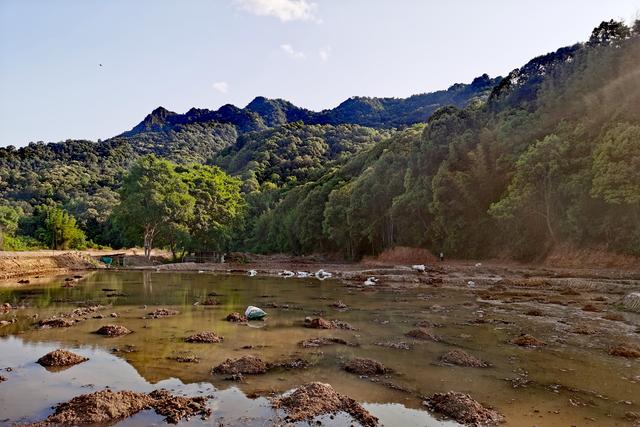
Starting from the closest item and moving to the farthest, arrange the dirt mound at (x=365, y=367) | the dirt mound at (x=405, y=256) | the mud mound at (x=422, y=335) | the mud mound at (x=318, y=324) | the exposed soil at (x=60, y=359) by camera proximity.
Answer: the dirt mound at (x=365, y=367) < the exposed soil at (x=60, y=359) < the mud mound at (x=422, y=335) < the mud mound at (x=318, y=324) < the dirt mound at (x=405, y=256)

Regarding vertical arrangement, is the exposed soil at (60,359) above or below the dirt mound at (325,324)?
above

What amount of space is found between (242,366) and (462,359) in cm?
574

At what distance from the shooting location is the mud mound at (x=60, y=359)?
1148cm

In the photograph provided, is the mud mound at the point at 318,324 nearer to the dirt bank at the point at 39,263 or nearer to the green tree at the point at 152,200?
the dirt bank at the point at 39,263

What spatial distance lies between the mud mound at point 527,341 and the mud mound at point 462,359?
108 inches

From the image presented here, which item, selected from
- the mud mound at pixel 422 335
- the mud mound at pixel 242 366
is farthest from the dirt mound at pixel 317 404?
the mud mound at pixel 422 335

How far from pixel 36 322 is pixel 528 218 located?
4421 centimetres

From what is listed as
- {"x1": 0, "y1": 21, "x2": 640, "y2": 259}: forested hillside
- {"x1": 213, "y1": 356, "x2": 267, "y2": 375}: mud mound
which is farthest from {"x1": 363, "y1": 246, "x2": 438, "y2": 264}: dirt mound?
{"x1": 213, "y1": 356, "x2": 267, "y2": 375}: mud mound

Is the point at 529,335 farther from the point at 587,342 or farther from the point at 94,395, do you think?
the point at 94,395

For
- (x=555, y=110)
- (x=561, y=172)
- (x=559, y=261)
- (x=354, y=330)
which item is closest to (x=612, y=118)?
(x=561, y=172)

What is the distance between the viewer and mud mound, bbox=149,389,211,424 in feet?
26.7

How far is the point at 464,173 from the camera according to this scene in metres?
52.7

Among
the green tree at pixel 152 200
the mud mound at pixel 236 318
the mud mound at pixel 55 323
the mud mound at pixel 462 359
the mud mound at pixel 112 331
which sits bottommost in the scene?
the mud mound at pixel 236 318

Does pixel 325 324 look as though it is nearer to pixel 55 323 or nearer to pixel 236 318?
pixel 236 318
